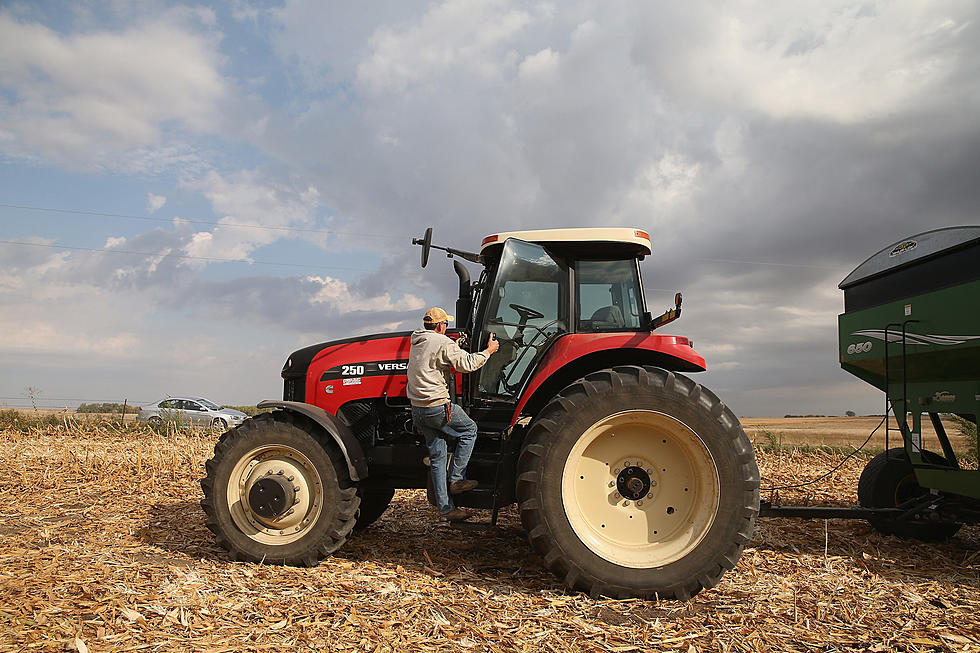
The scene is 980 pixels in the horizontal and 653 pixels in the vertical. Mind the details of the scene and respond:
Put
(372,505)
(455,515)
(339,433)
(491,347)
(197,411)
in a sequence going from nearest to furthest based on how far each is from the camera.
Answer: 1. (455,515)
2. (491,347)
3. (339,433)
4. (372,505)
5. (197,411)

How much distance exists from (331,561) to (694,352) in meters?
3.15

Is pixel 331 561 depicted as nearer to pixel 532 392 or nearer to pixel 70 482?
pixel 532 392

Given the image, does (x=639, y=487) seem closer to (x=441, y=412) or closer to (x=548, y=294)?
(x=441, y=412)

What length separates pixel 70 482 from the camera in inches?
337

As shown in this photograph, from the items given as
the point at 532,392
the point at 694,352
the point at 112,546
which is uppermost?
the point at 694,352

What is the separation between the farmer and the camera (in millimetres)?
4750

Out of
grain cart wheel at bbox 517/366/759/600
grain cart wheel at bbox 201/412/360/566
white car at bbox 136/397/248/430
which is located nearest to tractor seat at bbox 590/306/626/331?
grain cart wheel at bbox 517/366/759/600

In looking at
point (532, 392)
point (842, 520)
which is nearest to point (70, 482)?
point (532, 392)

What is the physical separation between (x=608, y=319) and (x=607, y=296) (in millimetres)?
189

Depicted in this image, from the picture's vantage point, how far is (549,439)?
4320mm

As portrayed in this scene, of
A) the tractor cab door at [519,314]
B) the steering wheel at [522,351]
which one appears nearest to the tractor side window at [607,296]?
the tractor cab door at [519,314]

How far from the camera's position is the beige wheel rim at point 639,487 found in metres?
4.33

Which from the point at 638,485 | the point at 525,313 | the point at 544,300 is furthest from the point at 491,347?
the point at 638,485

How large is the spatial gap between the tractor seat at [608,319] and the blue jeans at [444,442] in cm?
127
